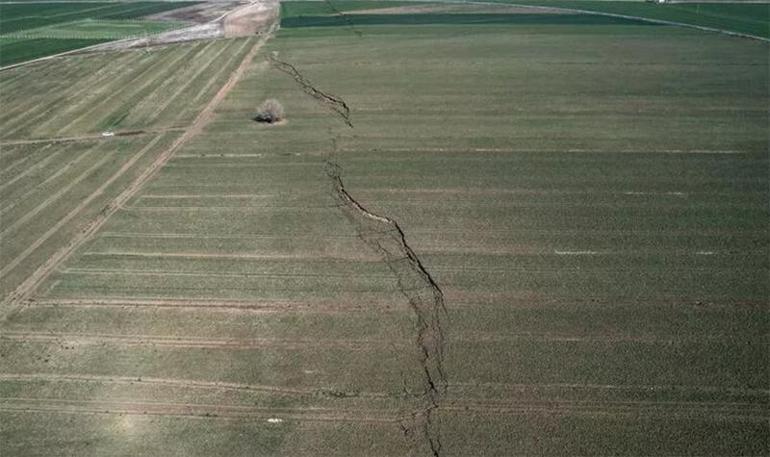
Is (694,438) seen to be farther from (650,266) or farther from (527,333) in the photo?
(650,266)

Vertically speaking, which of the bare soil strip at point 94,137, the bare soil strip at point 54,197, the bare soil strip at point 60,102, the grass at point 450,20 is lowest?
the bare soil strip at point 54,197

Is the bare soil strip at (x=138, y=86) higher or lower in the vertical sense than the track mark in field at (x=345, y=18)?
lower

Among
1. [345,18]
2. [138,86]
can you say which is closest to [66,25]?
[345,18]

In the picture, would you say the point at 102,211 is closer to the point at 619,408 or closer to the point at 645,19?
the point at 619,408

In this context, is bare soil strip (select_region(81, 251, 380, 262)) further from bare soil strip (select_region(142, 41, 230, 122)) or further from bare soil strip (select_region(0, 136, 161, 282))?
bare soil strip (select_region(142, 41, 230, 122))

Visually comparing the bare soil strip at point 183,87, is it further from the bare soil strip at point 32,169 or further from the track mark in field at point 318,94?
the bare soil strip at point 32,169

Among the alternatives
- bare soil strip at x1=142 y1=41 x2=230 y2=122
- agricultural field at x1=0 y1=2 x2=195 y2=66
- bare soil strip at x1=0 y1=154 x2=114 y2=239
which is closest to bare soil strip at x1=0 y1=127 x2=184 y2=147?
bare soil strip at x1=142 y1=41 x2=230 y2=122

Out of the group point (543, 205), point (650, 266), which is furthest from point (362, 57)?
point (650, 266)

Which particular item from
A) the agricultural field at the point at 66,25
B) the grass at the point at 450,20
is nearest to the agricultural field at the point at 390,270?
the agricultural field at the point at 66,25
